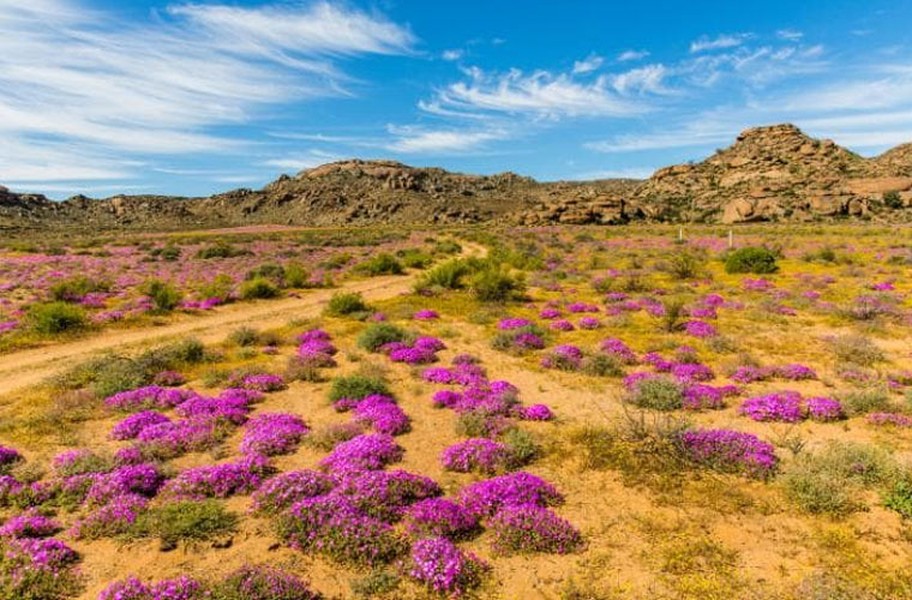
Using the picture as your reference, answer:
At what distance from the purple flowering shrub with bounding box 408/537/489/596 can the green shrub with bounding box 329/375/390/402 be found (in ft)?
19.1

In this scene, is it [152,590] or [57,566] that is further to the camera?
[57,566]

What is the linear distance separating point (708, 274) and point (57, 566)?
31792mm

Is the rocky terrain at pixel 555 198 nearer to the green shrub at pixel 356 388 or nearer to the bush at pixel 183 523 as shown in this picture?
the green shrub at pixel 356 388

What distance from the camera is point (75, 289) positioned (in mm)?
26469

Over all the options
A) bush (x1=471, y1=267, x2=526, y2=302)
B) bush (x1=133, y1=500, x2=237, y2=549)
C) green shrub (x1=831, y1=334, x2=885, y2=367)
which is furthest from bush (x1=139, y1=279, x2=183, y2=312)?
green shrub (x1=831, y1=334, x2=885, y2=367)

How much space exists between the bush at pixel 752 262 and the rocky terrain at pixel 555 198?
179 feet

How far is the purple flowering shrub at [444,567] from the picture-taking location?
5875 millimetres

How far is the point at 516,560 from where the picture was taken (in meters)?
6.45

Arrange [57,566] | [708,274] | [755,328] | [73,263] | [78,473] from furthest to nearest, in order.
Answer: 1. [73,263]
2. [708,274]
3. [755,328]
4. [78,473]
5. [57,566]

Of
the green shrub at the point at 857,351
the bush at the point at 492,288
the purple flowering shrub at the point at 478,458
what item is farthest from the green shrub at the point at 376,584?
the bush at the point at 492,288

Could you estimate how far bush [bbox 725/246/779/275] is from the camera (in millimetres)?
30625

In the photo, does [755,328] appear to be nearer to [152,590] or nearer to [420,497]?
[420,497]

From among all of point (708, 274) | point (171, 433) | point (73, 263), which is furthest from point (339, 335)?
point (73, 263)

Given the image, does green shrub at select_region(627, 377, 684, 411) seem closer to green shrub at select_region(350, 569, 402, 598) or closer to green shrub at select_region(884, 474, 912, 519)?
green shrub at select_region(884, 474, 912, 519)
